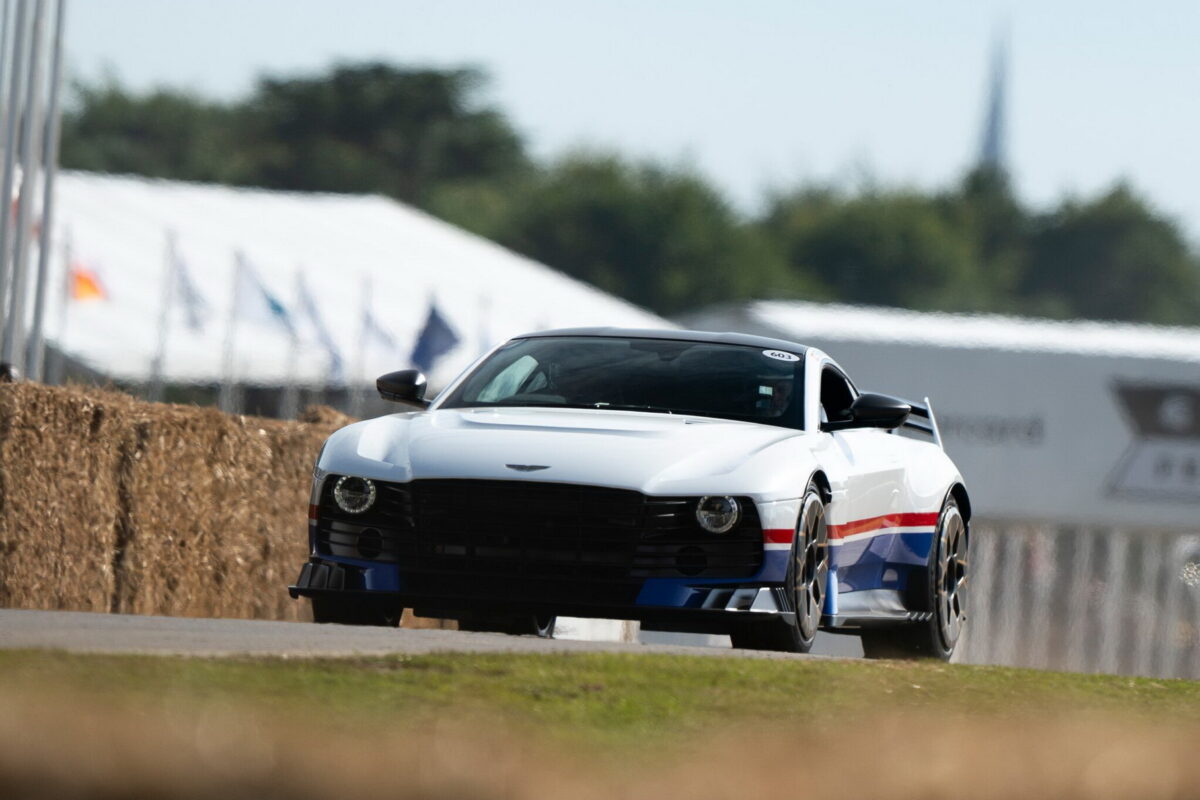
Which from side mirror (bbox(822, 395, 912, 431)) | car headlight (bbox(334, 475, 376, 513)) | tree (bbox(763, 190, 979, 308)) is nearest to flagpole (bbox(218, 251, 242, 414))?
side mirror (bbox(822, 395, 912, 431))

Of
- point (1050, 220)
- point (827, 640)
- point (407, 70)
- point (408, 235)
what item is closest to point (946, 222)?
point (1050, 220)

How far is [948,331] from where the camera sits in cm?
3616

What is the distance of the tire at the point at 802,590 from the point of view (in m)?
9.01

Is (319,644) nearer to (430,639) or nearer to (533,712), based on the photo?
(430,639)

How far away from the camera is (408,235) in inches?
1654

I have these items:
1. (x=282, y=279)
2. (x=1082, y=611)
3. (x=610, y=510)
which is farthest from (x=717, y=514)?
(x=282, y=279)

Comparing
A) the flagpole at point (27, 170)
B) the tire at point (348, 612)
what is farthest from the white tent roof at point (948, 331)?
the tire at point (348, 612)

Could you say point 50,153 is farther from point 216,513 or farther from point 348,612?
A: point 348,612

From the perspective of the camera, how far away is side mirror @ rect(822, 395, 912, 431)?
997 centimetres

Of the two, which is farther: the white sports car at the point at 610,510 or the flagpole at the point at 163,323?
the flagpole at the point at 163,323

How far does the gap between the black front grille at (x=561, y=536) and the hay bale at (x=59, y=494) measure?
4.21 meters

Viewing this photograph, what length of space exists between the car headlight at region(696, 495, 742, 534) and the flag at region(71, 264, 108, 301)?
904 inches

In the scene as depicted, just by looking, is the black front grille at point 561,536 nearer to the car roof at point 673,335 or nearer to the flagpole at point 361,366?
the car roof at point 673,335

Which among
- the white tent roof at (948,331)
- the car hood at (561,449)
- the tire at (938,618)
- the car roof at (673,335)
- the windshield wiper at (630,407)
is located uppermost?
the white tent roof at (948,331)
